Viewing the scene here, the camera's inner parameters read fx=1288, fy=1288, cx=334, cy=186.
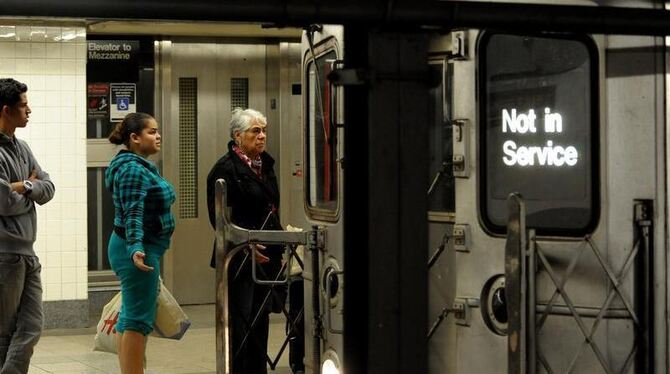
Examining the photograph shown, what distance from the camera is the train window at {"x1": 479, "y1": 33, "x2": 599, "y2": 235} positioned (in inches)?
185

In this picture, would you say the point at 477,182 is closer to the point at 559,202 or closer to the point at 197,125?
the point at 559,202

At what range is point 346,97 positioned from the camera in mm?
3205

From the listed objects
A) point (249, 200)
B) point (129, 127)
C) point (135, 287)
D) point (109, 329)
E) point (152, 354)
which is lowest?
point (152, 354)

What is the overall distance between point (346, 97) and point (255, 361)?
5.03 meters

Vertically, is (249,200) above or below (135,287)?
above

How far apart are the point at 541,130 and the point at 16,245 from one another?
2.82m

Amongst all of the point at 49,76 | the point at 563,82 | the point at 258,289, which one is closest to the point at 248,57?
the point at 49,76

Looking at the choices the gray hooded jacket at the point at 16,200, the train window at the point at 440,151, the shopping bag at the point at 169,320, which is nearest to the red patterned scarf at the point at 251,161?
the shopping bag at the point at 169,320

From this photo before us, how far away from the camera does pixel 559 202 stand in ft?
15.7

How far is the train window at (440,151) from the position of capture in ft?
17.1

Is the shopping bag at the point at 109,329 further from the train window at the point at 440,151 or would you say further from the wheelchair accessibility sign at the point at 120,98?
the wheelchair accessibility sign at the point at 120,98

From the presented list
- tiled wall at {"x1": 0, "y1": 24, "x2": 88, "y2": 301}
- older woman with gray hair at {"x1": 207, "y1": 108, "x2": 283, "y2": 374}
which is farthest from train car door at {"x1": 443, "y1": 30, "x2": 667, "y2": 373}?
tiled wall at {"x1": 0, "y1": 24, "x2": 88, "y2": 301}

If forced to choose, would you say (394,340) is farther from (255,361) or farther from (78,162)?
(78,162)

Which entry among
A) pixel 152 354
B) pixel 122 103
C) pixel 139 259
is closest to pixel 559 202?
pixel 139 259
